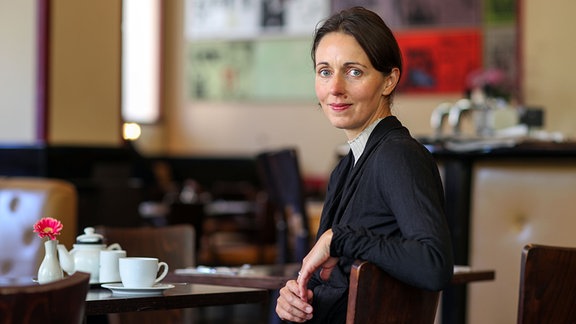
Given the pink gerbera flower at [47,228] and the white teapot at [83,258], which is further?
the white teapot at [83,258]

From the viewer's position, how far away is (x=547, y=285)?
2.12 meters

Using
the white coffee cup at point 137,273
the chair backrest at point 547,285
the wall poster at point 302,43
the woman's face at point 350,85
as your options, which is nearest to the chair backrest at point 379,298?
the chair backrest at point 547,285

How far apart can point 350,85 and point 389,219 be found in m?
0.31

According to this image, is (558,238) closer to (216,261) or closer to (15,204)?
(15,204)

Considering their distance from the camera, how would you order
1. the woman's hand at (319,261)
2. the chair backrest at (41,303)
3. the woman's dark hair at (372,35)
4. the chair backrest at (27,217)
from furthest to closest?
the chair backrest at (27,217) → the woman's dark hair at (372,35) → the woman's hand at (319,261) → the chair backrest at (41,303)

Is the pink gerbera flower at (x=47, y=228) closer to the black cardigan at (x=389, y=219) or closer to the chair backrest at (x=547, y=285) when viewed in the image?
the black cardigan at (x=389, y=219)

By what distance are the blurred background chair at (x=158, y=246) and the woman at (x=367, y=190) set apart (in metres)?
1.14

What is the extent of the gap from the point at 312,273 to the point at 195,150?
1004 centimetres

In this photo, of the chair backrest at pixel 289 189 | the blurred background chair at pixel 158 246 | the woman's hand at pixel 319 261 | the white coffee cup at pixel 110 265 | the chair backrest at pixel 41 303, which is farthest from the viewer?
the chair backrest at pixel 289 189

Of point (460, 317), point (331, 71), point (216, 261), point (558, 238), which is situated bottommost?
point (216, 261)

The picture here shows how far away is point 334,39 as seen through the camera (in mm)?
2178

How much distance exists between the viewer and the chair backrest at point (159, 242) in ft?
10.7

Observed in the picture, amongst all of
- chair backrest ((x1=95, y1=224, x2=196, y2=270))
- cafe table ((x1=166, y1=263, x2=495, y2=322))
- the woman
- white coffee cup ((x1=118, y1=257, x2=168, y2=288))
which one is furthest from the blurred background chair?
the woman

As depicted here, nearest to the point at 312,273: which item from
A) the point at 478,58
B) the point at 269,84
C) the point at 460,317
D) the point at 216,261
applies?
the point at 460,317
